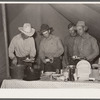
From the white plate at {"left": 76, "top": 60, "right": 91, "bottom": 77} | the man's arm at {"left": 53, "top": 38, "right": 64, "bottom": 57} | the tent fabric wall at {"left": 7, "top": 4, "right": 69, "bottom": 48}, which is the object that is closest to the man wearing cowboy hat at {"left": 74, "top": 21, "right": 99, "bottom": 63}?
the man's arm at {"left": 53, "top": 38, "right": 64, "bottom": 57}

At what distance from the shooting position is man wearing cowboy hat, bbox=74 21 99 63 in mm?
3753

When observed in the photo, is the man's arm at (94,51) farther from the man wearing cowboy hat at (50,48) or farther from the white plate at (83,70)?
the white plate at (83,70)

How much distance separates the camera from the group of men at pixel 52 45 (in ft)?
12.0

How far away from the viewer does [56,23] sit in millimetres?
5512

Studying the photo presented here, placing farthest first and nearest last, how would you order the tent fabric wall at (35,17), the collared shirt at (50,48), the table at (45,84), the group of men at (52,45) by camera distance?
1. the tent fabric wall at (35,17)
2. the collared shirt at (50,48)
3. the group of men at (52,45)
4. the table at (45,84)

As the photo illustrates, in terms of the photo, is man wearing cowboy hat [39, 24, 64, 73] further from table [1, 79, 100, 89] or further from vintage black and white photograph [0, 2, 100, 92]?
table [1, 79, 100, 89]

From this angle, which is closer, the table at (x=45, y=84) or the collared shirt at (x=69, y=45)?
the table at (x=45, y=84)

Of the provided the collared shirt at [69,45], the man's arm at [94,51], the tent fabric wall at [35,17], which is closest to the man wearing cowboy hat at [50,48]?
the collared shirt at [69,45]

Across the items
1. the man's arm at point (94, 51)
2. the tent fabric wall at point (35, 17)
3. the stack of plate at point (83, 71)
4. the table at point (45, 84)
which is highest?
the tent fabric wall at point (35, 17)

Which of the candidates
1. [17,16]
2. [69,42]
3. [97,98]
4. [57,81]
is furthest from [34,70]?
[17,16]

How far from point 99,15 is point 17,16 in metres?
2.45

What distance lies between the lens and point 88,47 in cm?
387

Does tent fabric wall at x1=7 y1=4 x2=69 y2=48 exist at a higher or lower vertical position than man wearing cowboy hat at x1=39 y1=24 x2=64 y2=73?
higher

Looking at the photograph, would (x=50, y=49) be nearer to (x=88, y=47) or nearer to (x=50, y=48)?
(x=50, y=48)
